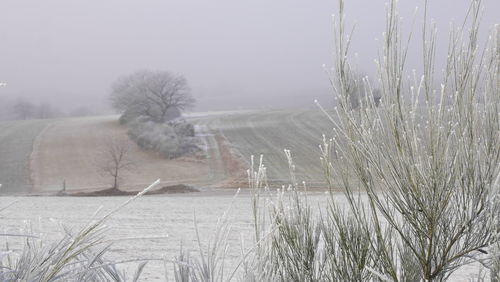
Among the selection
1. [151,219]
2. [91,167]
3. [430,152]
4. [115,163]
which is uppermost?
[430,152]

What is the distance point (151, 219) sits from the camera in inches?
883

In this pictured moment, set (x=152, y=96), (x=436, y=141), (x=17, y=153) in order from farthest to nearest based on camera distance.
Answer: (x=152, y=96) → (x=17, y=153) → (x=436, y=141)

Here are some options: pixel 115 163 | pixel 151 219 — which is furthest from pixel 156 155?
pixel 151 219

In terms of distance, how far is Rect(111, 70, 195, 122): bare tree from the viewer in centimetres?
5450

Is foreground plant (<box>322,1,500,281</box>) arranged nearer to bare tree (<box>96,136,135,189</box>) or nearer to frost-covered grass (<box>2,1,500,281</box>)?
frost-covered grass (<box>2,1,500,281</box>)

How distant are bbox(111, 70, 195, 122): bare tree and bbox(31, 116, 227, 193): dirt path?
386cm

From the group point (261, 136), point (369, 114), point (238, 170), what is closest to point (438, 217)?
point (369, 114)

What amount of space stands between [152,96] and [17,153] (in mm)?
15580

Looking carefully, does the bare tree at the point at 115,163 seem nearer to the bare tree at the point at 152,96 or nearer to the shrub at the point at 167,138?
the shrub at the point at 167,138

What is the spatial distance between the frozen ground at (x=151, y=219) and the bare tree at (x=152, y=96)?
81.1 ft

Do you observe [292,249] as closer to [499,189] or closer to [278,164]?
[499,189]

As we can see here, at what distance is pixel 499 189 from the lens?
3.99 meters

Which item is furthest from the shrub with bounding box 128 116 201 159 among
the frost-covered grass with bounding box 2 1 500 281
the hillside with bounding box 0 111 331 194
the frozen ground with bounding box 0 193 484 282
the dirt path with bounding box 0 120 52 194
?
the frost-covered grass with bounding box 2 1 500 281

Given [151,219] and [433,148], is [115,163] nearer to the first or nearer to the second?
[151,219]
